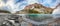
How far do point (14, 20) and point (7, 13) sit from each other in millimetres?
79

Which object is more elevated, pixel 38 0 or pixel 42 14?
pixel 38 0

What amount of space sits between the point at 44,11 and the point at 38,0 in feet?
0.33

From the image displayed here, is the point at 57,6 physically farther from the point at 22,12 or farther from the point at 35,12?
the point at 22,12

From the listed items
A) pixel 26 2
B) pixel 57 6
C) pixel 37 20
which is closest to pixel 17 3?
pixel 26 2

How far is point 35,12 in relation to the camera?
709mm

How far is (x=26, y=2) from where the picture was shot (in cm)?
72

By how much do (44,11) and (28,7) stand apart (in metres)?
0.13

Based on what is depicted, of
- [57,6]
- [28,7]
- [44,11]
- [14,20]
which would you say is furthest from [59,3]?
[14,20]

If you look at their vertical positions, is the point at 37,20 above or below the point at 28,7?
below

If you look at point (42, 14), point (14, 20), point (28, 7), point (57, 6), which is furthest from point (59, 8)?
point (14, 20)

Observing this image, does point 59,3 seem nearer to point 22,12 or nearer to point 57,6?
point 57,6

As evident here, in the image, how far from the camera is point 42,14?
71 centimetres

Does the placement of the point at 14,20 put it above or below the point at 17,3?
below

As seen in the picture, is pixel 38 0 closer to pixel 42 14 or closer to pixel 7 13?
pixel 42 14
